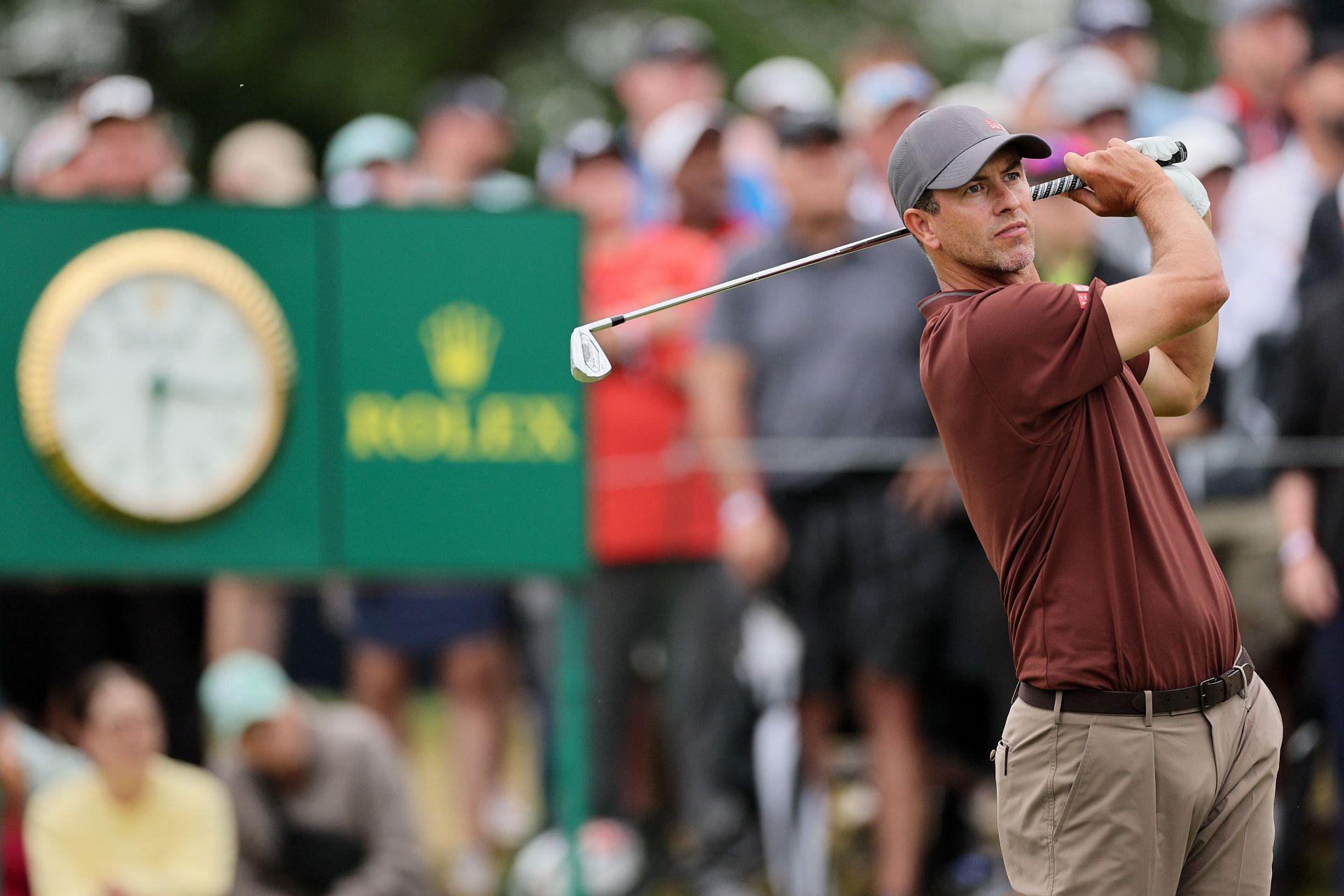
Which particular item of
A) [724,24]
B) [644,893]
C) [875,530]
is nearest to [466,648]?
[644,893]

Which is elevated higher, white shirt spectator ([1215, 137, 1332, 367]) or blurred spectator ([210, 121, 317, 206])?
blurred spectator ([210, 121, 317, 206])

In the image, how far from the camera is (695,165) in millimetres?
7980

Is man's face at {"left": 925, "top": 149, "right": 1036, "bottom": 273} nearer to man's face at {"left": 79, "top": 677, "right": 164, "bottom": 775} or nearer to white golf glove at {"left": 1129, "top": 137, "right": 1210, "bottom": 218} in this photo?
white golf glove at {"left": 1129, "top": 137, "right": 1210, "bottom": 218}

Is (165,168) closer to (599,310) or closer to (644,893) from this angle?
(599,310)

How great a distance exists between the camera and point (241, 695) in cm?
727

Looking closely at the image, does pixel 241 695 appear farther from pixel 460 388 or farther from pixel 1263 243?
pixel 1263 243

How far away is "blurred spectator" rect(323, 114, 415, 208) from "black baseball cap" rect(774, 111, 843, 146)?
1.97m

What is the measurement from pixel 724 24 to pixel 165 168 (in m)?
10.7

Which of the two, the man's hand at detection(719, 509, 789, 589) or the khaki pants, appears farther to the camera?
the man's hand at detection(719, 509, 789, 589)

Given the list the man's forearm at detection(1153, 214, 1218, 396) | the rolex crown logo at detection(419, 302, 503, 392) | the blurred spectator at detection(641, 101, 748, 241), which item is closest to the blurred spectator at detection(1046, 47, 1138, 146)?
the blurred spectator at detection(641, 101, 748, 241)

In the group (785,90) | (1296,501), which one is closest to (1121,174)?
(1296,501)

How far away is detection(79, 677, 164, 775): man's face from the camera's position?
7035 mm

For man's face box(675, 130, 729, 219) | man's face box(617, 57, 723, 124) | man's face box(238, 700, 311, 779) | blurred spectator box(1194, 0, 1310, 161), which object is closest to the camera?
man's face box(238, 700, 311, 779)

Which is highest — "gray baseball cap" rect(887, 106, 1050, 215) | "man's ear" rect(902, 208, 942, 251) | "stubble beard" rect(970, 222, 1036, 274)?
"gray baseball cap" rect(887, 106, 1050, 215)
